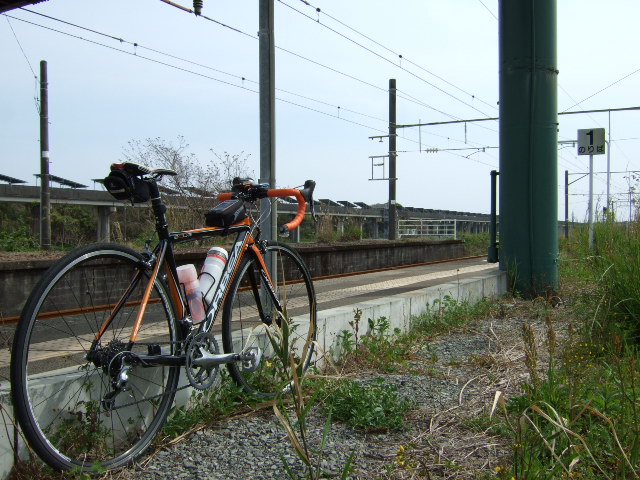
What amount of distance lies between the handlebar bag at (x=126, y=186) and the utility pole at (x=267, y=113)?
2.14 m

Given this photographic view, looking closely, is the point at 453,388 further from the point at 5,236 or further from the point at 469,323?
the point at 5,236

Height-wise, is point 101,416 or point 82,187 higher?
point 82,187

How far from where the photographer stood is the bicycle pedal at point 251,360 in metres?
3.23

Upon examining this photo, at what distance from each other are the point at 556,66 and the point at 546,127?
80cm

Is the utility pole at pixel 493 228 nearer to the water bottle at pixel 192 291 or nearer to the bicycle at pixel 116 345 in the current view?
the bicycle at pixel 116 345

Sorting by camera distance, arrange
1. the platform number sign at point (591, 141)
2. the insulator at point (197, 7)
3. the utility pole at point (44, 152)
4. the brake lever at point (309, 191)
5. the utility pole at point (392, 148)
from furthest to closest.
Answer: the utility pole at point (392, 148)
the utility pole at point (44, 152)
the platform number sign at point (591, 141)
the insulator at point (197, 7)
the brake lever at point (309, 191)

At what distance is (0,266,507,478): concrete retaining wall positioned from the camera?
89.9 inches

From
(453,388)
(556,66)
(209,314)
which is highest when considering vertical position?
(556,66)

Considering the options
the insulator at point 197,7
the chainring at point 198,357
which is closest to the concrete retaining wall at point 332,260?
the chainring at point 198,357

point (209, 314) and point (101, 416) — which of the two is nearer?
point (101, 416)

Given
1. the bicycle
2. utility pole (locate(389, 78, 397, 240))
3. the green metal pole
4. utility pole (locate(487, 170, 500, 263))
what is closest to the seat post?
the bicycle

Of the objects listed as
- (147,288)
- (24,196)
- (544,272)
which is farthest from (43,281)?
(24,196)

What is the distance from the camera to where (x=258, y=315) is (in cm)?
383

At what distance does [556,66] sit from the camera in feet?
26.0
